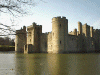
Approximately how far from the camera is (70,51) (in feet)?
90.4

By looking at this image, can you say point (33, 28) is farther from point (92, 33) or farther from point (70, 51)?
point (92, 33)

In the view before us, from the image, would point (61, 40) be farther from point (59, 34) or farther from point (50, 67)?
point (50, 67)

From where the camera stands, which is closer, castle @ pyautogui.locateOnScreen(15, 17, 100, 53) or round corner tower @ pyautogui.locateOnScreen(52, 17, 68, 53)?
round corner tower @ pyautogui.locateOnScreen(52, 17, 68, 53)

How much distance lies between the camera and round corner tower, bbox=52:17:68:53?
2574 cm

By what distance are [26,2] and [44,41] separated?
27.2 m

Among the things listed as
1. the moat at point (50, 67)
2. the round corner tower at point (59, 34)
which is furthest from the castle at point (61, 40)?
the moat at point (50, 67)

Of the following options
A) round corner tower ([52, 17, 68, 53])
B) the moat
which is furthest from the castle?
the moat

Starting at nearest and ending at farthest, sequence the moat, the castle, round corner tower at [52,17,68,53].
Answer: the moat, round corner tower at [52,17,68,53], the castle

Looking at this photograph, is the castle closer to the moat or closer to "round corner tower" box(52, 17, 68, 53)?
"round corner tower" box(52, 17, 68, 53)

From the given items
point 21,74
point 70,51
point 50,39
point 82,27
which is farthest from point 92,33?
point 21,74

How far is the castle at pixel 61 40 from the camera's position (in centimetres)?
2612

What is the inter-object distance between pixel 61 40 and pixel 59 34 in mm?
1326

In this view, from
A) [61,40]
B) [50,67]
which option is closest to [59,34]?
[61,40]

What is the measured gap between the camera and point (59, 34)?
85.5 feet
